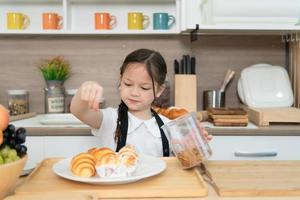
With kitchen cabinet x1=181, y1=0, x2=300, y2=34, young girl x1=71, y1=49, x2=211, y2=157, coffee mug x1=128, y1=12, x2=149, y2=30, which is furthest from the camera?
coffee mug x1=128, y1=12, x2=149, y2=30

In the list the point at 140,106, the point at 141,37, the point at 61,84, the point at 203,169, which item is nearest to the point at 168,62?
the point at 141,37

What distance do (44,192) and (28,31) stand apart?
4.65 ft

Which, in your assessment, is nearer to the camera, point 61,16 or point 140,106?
point 140,106

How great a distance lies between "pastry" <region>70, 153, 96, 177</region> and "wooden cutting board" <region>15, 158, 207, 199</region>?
0.02m

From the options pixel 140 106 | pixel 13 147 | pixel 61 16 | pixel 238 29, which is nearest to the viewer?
pixel 13 147

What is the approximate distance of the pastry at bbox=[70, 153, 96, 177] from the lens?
2.72 ft

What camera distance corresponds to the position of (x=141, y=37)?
2.25 meters

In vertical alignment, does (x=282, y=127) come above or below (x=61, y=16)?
below

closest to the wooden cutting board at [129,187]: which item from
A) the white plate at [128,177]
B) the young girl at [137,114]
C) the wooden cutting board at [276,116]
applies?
the white plate at [128,177]

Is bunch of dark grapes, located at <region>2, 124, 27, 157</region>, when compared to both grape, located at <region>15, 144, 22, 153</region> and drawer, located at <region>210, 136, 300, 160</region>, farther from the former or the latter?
drawer, located at <region>210, 136, 300, 160</region>

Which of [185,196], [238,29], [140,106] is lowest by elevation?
[185,196]

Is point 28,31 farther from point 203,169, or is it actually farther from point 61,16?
point 203,169

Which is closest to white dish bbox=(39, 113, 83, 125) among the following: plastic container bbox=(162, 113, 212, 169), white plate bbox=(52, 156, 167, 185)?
white plate bbox=(52, 156, 167, 185)

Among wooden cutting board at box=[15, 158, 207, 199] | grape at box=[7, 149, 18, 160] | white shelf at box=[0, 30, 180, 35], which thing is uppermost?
white shelf at box=[0, 30, 180, 35]
